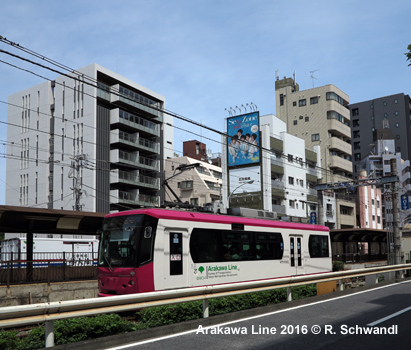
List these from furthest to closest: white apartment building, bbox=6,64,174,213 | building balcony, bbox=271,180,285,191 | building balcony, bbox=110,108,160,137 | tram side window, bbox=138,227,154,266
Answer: building balcony, bbox=271,180,285,191 → building balcony, bbox=110,108,160,137 → white apartment building, bbox=6,64,174,213 → tram side window, bbox=138,227,154,266

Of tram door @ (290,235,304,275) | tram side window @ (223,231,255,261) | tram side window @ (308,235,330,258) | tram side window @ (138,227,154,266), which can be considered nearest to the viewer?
tram side window @ (138,227,154,266)

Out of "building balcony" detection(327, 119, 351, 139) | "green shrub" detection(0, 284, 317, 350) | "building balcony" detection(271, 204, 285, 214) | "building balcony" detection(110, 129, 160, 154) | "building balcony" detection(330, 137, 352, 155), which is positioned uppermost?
"building balcony" detection(327, 119, 351, 139)

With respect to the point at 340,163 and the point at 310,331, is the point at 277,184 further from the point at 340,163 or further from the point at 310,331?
the point at 310,331

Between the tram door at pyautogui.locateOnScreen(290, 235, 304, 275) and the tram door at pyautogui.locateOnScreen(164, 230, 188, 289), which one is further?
the tram door at pyautogui.locateOnScreen(290, 235, 304, 275)

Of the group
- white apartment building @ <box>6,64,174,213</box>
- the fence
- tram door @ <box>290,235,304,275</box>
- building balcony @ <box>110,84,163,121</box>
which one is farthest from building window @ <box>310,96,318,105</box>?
the fence

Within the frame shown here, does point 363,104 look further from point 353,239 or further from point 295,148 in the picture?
point 353,239

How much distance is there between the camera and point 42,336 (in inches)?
326

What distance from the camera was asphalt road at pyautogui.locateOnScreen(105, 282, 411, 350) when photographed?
8203 millimetres

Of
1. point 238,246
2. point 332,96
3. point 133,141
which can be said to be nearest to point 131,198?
point 133,141

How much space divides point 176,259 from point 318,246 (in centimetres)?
1123

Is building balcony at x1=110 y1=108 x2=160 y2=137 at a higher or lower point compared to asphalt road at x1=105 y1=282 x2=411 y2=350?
higher

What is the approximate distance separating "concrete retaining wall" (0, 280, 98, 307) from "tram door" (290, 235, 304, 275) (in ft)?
31.9

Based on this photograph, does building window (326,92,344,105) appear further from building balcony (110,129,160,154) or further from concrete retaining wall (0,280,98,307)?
concrete retaining wall (0,280,98,307)

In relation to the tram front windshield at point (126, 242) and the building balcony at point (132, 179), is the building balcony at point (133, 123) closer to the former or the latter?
the building balcony at point (132, 179)
